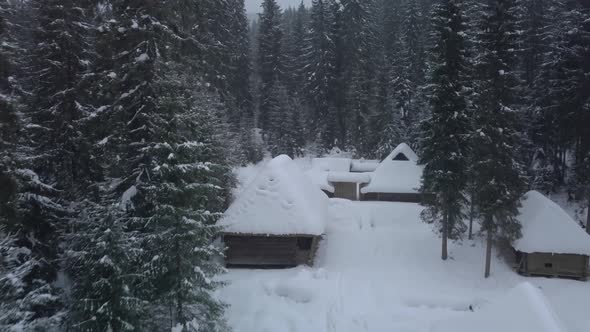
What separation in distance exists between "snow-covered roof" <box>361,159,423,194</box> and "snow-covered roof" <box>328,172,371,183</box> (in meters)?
1.49

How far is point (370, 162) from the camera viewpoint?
43.1 meters

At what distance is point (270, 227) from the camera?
64.8ft

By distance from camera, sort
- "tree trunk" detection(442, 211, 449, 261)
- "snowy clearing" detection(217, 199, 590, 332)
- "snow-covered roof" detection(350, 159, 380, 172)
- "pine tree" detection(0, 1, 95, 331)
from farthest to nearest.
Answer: "snow-covered roof" detection(350, 159, 380, 172) → "tree trunk" detection(442, 211, 449, 261) → "snowy clearing" detection(217, 199, 590, 332) → "pine tree" detection(0, 1, 95, 331)

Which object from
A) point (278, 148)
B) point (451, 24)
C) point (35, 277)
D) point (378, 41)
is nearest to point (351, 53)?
point (378, 41)

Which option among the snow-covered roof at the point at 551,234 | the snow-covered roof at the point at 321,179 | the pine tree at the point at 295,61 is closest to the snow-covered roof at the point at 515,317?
the snow-covered roof at the point at 551,234

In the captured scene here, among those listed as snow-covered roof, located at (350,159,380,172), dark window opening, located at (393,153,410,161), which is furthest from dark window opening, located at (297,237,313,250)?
snow-covered roof, located at (350,159,380,172)

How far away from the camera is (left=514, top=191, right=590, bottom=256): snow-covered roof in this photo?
21.3 metres

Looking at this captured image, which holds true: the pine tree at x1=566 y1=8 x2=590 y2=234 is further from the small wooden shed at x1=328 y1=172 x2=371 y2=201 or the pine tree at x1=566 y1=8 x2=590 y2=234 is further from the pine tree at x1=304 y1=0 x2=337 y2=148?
the pine tree at x1=304 y1=0 x2=337 y2=148

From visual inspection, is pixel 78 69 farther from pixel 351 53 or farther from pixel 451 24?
pixel 351 53

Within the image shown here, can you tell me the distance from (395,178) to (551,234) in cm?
1436

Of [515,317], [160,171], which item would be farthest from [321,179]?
[160,171]

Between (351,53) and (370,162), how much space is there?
17.4m

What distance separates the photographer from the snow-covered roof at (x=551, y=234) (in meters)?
21.3

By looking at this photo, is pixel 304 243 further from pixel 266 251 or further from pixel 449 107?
pixel 449 107
